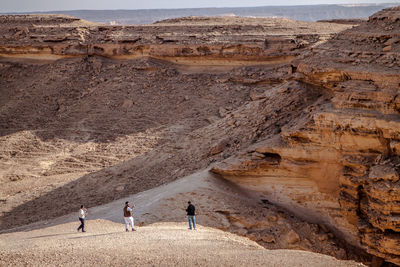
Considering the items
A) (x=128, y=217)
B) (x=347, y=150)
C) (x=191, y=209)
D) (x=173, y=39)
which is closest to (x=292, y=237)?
(x=347, y=150)

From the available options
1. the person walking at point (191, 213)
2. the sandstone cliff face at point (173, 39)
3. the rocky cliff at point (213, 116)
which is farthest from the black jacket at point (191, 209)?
the sandstone cliff face at point (173, 39)

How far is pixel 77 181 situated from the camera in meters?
15.3

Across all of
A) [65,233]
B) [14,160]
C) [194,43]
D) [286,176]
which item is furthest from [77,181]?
[194,43]

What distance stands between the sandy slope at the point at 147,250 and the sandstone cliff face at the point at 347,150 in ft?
5.58

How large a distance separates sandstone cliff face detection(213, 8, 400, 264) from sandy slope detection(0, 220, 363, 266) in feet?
5.58

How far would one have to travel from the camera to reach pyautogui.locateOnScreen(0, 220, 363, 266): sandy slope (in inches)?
286

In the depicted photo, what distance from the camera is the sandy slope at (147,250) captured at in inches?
286

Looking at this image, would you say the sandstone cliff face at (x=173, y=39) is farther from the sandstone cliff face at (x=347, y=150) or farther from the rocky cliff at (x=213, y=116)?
the sandstone cliff face at (x=347, y=150)

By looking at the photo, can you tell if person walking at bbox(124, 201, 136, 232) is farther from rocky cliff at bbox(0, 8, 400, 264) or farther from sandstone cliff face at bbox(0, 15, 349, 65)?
sandstone cliff face at bbox(0, 15, 349, 65)

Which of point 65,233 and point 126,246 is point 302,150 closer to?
point 126,246

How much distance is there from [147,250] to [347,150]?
4538 millimetres

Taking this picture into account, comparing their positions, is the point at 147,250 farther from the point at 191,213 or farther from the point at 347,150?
the point at 347,150

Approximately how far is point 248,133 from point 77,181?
5990 millimetres

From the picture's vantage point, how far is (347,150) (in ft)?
31.5
